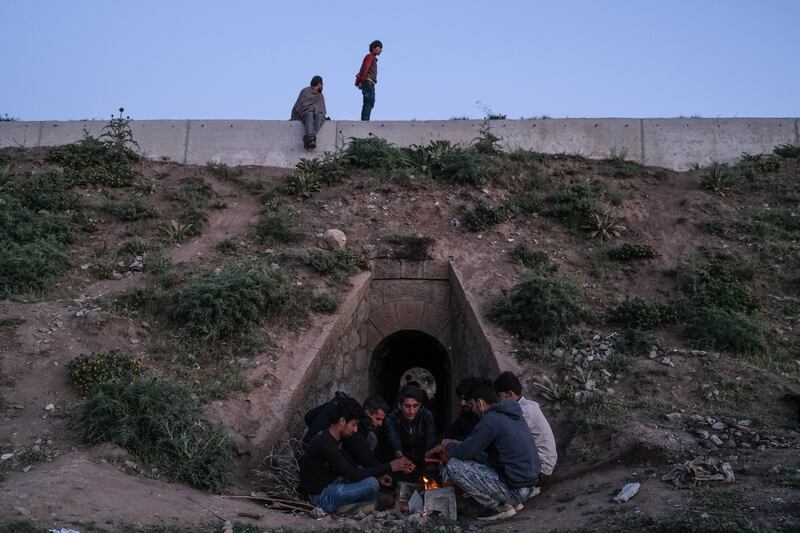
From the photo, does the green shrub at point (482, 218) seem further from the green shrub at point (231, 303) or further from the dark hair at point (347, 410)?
the dark hair at point (347, 410)

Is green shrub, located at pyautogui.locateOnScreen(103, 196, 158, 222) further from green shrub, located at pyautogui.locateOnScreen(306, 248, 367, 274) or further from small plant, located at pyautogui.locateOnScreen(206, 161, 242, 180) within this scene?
green shrub, located at pyautogui.locateOnScreen(306, 248, 367, 274)

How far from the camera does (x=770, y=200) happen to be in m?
12.4

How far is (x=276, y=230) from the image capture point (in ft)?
Answer: 37.3

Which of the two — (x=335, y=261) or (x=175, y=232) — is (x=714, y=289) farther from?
(x=175, y=232)

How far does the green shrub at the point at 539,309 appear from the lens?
9.50 metres

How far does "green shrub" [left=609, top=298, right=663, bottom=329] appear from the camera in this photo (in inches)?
382

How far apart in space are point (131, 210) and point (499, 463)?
24.9 feet

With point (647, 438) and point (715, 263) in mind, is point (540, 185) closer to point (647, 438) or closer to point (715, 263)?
point (715, 263)

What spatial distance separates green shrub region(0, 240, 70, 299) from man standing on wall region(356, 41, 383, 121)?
6194 mm

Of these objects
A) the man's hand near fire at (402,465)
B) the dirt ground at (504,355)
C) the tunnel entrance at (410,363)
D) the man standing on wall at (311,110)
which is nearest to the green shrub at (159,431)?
the dirt ground at (504,355)

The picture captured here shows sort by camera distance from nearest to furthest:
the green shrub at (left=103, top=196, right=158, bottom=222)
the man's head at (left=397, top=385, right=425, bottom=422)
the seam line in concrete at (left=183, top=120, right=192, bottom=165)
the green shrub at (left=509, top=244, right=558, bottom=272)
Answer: the man's head at (left=397, top=385, right=425, bottom=422)
the green shrub at (left=509, top=244, right=558, bottom=272)
the green shrub at (left=103, top=196, right=158, bottom=222)
the seam line in concrete at (left=183, top=120, right=192, bottom=165)

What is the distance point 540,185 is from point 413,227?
2.45 m

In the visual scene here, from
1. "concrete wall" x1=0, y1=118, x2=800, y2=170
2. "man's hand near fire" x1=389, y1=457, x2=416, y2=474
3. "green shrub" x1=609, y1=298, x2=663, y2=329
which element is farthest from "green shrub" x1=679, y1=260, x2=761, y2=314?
"man's hand near fire" x1=389, y1=457, x2=416, y2=474

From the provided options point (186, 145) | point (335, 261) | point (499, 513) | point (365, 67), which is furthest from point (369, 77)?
point (499, 513)
